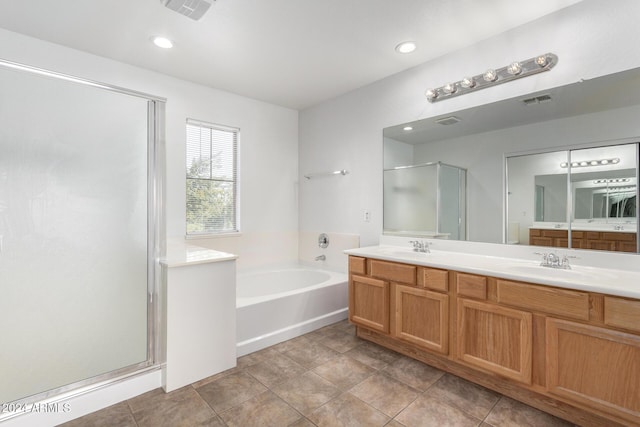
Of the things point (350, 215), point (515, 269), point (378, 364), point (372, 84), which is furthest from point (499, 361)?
point (372, 84)

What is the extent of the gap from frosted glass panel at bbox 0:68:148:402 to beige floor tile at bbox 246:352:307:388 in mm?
783

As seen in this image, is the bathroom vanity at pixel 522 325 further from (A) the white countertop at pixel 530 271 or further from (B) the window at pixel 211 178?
(B) the window at pixel 211 178

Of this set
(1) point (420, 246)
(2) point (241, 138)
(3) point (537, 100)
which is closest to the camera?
(3) point (537, 100)

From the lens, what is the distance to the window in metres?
Result: 3.36

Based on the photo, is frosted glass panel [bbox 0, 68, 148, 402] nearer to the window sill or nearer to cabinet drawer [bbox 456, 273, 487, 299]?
the window sill

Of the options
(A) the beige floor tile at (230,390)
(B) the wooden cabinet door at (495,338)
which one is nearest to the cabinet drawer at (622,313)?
(B) the wooden cabinet door at (495,338)

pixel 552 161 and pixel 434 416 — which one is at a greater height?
pixel 552 161

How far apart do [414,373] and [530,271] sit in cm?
107

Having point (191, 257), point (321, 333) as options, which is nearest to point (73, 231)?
point (191, 257)

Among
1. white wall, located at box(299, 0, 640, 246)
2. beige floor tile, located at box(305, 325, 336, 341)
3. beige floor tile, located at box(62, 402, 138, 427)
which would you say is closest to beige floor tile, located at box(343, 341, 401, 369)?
beige floor tile, located at box(305, 325, 336, 341)

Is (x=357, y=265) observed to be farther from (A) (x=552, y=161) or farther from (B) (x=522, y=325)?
(A) (x=552, y=161)

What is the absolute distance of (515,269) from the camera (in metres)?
1.98

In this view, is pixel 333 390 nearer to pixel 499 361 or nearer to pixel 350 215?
pixel 499 361

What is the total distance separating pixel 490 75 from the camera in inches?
92.4
